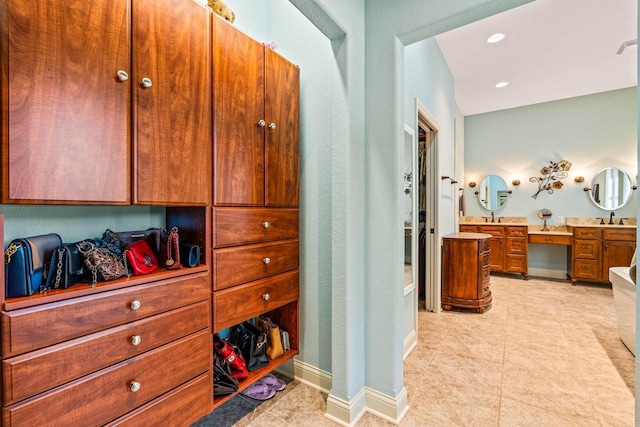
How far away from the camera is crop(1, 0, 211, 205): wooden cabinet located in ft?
2.98

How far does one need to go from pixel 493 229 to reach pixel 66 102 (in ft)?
18.7

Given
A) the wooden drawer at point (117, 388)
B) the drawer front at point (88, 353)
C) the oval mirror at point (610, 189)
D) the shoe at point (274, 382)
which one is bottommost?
the shoe at point (274, 382)

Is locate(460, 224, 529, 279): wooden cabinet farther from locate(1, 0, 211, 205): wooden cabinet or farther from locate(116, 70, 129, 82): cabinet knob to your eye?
locate(116, 70, 129, 82): cabinet knob

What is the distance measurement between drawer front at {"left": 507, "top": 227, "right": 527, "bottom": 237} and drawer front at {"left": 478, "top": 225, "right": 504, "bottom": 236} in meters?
0.10

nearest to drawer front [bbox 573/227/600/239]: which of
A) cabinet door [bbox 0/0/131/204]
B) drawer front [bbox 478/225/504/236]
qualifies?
drawer front [bbox 478/225/504/236]

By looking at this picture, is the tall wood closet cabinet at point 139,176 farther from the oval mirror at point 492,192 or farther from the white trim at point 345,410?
the oval mirror at point 492,192

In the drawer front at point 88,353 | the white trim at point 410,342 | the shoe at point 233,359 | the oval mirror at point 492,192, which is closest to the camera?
the drawer front at point 88,353

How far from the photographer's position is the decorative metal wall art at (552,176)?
5.14 meters

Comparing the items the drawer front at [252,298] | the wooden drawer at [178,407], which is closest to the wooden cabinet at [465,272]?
Result: the drawer front at [252,298]

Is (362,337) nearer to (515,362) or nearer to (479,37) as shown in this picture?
(515,362)

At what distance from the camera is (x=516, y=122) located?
555 centimetres

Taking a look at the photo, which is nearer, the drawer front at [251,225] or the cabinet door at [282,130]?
the drawer front at [251,225]

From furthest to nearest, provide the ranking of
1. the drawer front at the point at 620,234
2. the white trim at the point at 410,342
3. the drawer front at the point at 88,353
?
the drawer front at the point at 620,234 < the white trim at the point at 410,342 < the drawer front at the point at 88,353

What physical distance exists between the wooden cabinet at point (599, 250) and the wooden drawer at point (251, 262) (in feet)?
15.9
